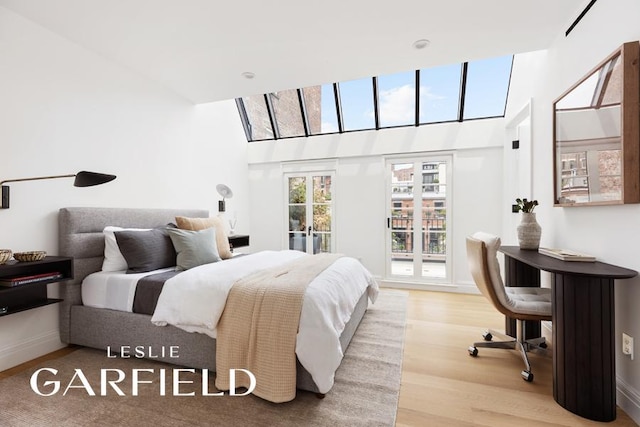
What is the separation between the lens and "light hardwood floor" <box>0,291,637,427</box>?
5.67 ft

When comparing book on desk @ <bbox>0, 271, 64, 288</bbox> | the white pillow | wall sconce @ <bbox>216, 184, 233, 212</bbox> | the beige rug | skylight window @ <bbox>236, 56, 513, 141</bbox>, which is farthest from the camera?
wall sconce @ <bbox>216, 184, 233, 212</bbox>

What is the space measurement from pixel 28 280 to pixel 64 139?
1270mm

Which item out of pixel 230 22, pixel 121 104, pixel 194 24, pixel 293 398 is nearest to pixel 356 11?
pixel 230 22

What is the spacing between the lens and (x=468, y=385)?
6.77ft

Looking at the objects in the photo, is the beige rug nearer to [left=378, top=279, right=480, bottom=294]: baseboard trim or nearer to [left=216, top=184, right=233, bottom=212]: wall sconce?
[left=378, top=279, right=480, bottom=294]: baseboard trim

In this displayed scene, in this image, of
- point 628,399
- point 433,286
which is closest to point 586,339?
point 628,399

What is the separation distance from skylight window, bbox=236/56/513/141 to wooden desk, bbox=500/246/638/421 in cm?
319

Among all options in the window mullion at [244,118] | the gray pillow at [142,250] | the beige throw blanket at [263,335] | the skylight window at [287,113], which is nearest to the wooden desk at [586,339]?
the beige throw blanket at [263,335]

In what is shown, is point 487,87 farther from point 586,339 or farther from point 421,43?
point 586,339

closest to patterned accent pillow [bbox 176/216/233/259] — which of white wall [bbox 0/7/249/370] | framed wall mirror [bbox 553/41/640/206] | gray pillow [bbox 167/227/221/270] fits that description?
gray pillow [bbox 167/227/221/270]

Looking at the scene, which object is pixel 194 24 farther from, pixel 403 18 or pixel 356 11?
pixel 403 18

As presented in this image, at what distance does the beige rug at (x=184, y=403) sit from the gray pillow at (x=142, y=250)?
29.4 inches

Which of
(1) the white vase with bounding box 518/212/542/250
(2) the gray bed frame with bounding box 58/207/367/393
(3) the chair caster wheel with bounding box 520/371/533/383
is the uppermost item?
(1) the white vase with bounding box 518/212/542/250

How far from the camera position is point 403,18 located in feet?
8.04
